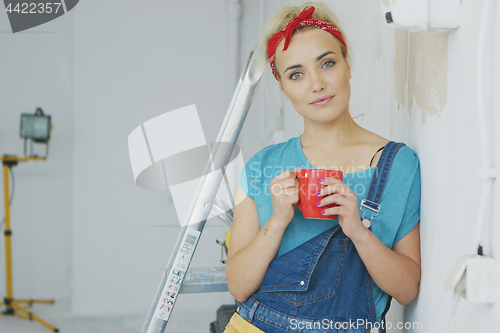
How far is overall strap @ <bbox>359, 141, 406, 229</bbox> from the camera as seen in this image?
704 mm

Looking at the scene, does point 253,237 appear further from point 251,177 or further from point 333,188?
point 333,188

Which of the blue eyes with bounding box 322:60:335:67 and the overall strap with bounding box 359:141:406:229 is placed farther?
the blue eyes with bounding box 322:60:335:67

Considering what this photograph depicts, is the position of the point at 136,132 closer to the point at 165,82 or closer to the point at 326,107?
the point at 165,82

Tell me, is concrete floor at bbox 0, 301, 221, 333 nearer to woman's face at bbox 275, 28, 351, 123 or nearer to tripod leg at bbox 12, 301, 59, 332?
tripod leg at bbox 12, 301, 59, 332

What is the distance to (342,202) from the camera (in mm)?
636

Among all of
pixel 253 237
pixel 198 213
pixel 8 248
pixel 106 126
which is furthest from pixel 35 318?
pixel 253 237

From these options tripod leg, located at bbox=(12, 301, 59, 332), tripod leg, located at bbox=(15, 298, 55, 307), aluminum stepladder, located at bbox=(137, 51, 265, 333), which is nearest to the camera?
aluminum stepladder, located at bbox=(137, 51, 265, 333)

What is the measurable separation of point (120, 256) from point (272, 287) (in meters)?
2.86

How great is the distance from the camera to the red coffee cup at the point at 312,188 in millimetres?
651

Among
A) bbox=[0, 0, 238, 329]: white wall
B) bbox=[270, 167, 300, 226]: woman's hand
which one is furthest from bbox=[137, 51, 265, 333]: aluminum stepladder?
bbox=[0, 0, 238, 329]: white wall

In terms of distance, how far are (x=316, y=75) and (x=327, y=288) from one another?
40 cm

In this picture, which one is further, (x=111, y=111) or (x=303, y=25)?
(x=111, y=111)

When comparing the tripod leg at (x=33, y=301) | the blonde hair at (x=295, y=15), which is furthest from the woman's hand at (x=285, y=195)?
the tripod leg at (x=33, y=301)

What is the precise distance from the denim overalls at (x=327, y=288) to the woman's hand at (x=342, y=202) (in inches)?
2.7
